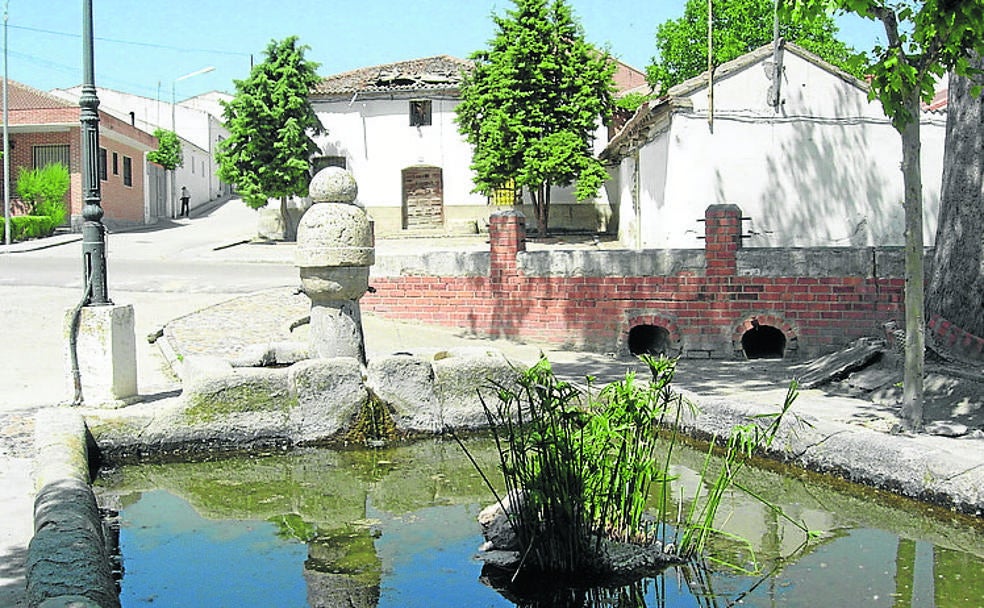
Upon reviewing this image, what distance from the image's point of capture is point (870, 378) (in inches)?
352

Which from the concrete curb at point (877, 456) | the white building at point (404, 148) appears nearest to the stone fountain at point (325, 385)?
the concrete curb at point (877, 456)

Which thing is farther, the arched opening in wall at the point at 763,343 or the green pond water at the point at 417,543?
the arched opening in wall at the point at 763,343

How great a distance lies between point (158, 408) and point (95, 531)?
2925 millimetres

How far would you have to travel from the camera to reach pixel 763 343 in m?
12.8

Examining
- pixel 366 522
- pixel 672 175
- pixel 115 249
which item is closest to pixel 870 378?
pixel 366 522

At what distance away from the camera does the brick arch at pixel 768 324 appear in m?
11.6

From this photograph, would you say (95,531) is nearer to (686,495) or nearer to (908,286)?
(686,495)

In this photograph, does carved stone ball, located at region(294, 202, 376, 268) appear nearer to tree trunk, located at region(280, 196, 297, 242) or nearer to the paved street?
the paved street

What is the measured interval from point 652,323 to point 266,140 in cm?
2239

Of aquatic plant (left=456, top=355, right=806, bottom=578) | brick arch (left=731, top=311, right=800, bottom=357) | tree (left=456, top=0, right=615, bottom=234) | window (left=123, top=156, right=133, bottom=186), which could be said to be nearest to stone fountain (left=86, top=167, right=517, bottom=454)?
aquatic plant (left=456, top=355, right=806, bottom=578)

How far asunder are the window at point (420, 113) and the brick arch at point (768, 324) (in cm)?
2369

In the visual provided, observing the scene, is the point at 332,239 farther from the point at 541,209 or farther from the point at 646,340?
the point at 541,209

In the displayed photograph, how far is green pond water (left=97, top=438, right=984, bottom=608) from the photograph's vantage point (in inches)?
176

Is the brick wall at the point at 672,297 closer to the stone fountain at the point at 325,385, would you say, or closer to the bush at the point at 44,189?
the stone fountain at the point at 325,385
